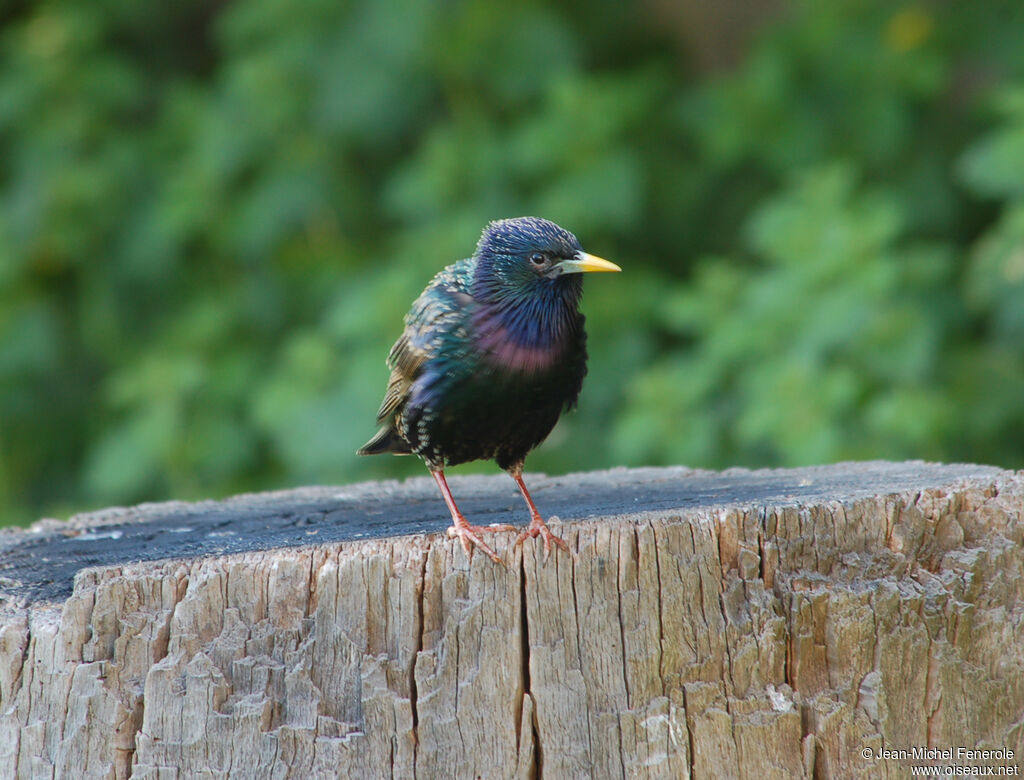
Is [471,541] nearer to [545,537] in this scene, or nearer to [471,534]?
[471,534]

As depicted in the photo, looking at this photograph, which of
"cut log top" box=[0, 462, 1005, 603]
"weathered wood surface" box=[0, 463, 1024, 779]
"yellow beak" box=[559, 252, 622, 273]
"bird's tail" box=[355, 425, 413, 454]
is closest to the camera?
"weathered wood surface" box=[0, 463, 1024, 779]

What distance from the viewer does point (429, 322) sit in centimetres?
322

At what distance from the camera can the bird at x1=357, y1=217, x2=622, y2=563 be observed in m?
3.10

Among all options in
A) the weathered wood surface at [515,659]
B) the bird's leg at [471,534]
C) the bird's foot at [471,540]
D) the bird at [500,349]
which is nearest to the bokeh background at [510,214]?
the bird at [500,349]

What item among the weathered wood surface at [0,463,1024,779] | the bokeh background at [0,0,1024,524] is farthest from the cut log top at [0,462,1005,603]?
the bokeh background at [0,0,1024,524]

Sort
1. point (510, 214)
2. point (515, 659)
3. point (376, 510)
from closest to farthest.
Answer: point (515, 659), point (376, 510), point (510, 214)

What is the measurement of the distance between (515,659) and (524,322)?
0.95 meters

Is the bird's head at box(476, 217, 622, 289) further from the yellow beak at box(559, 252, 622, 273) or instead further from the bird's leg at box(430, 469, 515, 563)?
the bird's leg at box(430, 469, 515, 563)

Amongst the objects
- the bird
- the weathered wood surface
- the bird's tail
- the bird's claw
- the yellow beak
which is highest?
the yellow beak

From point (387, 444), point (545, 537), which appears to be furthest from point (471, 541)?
point (387, 444)

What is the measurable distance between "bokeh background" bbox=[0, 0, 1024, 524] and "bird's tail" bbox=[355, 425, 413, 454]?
75.1 inches

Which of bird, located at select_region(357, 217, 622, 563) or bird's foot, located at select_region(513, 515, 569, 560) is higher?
bird, located at select_region(357, 217, 622, 563)

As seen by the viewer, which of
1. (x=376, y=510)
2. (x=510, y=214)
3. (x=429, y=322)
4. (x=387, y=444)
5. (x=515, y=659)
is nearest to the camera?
(x=515, y=659)

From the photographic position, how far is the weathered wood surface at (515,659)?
8.23 ft
